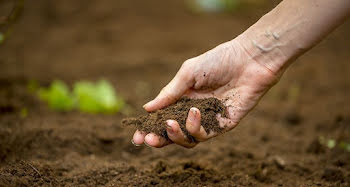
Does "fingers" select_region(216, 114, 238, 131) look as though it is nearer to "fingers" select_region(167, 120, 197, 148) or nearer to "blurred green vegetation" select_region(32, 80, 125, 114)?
"fingers" select_region(167, 120, 197, 148)

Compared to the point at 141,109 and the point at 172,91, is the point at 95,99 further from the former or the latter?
the point at 172,91

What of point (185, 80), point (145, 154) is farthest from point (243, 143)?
point (185, 80)

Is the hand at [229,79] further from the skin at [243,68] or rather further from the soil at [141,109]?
the soil at [141,109]

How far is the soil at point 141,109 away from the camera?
2119mm

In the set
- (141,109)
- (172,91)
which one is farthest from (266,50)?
(141,109)

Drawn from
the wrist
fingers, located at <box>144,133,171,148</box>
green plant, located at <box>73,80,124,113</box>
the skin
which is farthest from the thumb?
green plant, located at <box>73,80,124,113</box>

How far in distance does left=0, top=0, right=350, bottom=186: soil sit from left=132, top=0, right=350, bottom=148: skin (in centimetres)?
35

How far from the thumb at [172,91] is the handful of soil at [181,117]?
0.04 metres

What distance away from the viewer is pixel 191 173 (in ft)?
6.77

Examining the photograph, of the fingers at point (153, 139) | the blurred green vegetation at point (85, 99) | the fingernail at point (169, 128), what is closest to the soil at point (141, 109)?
the blurred green vegetation at point (85, 99)

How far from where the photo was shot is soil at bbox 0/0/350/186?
2.12 m

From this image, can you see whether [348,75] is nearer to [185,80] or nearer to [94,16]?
[185,80]

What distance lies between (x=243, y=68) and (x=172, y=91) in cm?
43

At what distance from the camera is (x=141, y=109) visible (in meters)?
3.42
